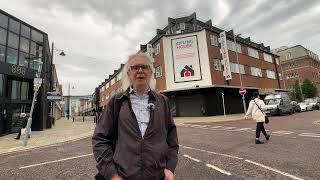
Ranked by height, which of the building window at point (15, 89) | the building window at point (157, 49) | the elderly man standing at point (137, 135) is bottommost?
the elderly man standing at point (137, 135)

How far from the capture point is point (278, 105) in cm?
2675

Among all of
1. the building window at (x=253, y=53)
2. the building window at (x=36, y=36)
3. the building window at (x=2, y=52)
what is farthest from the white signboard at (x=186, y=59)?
the building window at (x=2, y=52)

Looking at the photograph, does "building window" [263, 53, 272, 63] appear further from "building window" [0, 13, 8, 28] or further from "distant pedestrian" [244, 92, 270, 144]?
"distant pedestrian" [244, 92, 270, 144]

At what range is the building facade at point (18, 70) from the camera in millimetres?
19562

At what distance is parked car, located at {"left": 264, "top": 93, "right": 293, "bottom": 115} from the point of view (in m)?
26.7

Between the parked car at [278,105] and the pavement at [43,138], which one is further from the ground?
the parked car at [278,105]

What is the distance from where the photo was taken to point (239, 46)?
1594 inches

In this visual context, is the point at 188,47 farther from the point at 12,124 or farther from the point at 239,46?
the point at 12,124

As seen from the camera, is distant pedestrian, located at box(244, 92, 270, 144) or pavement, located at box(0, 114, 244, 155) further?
pavement, located at box(0, 114, 244, 155)

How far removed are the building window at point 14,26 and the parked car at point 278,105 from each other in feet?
77.8

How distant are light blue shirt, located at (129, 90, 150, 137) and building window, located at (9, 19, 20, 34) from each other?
2192 centimetres

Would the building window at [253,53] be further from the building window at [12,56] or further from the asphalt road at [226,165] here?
the asphalt road at [226,165]

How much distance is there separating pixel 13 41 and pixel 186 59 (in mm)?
19607

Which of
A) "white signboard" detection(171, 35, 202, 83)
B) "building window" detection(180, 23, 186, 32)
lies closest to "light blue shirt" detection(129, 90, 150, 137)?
"white signboard" detection(171, 35, 202, 83)
